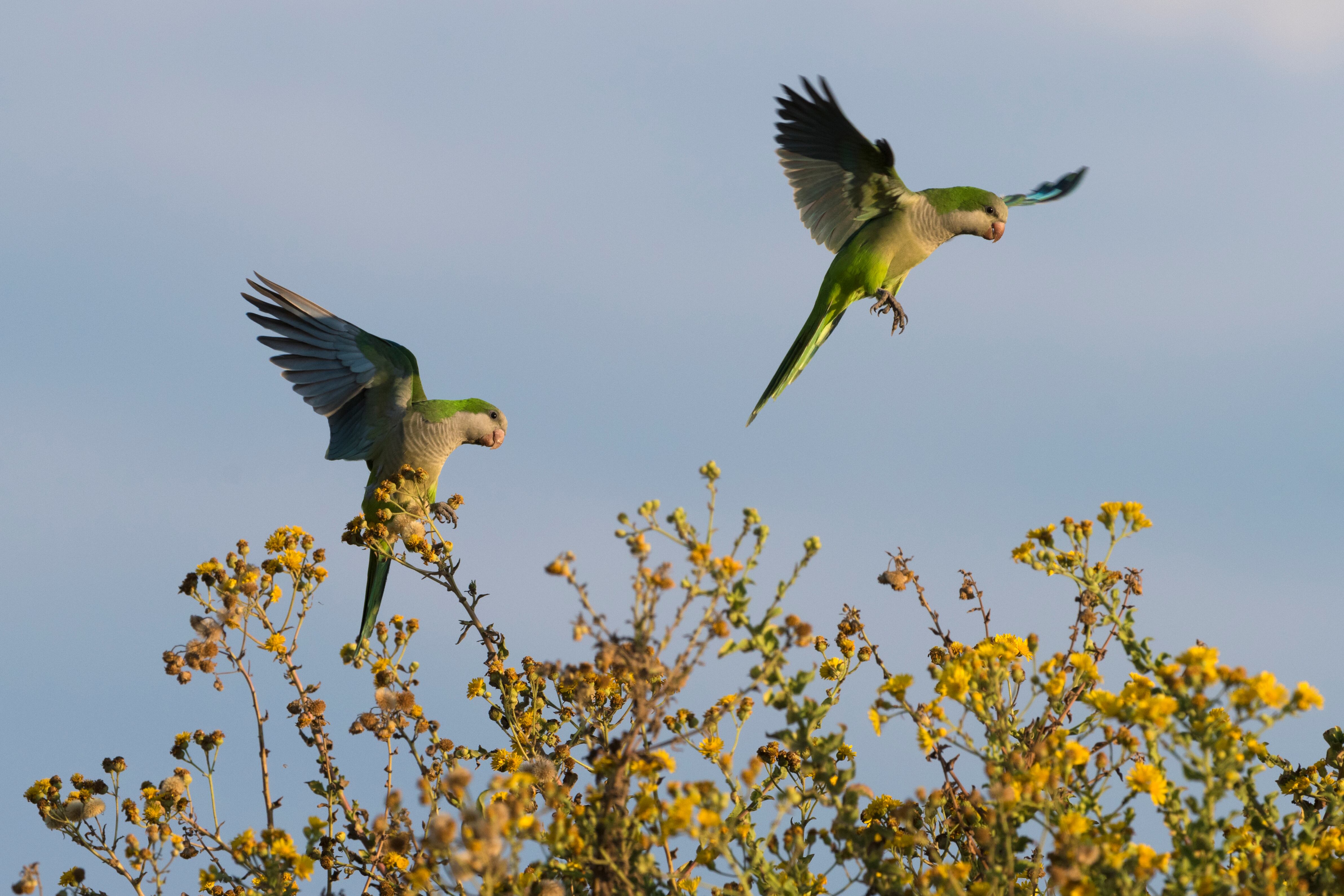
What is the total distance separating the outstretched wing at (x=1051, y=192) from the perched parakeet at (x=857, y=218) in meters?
1.44

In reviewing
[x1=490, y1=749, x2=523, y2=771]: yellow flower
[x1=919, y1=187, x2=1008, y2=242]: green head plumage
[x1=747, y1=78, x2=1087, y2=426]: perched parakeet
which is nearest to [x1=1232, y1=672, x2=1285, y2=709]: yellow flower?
[x1=490, y1=749, x2=523, y2=771]: yellow flower

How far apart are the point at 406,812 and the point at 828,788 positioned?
2091 mm

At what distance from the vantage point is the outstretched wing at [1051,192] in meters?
9.55

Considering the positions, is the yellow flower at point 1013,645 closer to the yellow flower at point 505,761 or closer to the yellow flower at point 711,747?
the yellow flower at point 711,747

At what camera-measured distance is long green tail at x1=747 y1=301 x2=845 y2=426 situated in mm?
7762

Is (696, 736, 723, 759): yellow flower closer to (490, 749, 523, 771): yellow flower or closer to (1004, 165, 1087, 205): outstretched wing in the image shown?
(490, 749, 523, 771): yellow flower

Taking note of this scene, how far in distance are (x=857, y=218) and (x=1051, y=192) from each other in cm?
300

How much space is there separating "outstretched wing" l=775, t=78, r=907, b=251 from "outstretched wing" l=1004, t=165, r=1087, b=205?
2.17 metres

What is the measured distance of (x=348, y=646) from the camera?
5.28 m

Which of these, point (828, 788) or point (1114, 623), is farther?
point (1114, 623)

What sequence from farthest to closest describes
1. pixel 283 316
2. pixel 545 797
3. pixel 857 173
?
pixel 857 173 < pixel 283 316 < pixel 545 797

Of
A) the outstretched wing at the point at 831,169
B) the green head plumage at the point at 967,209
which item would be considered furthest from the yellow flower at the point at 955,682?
the green head plumage at the point at 967,209

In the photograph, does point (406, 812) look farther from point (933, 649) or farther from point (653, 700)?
point (933, 649)

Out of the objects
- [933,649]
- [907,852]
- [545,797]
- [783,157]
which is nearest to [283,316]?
[783,157]
